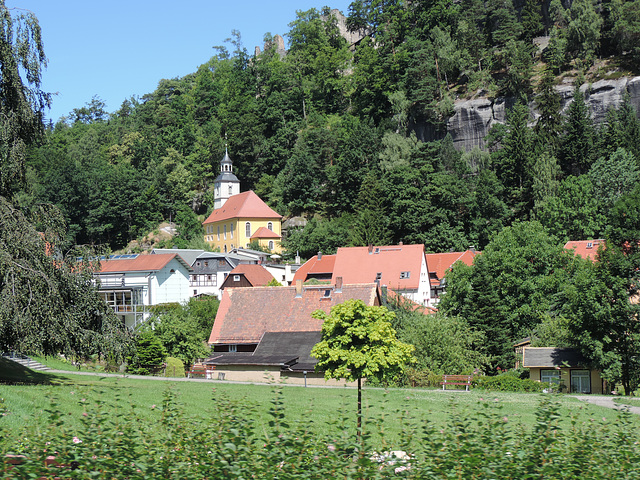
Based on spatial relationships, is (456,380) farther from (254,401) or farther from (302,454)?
(302,454)

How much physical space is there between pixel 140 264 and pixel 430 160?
32088 millimetres

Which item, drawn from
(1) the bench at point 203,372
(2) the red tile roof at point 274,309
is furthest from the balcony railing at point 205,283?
(1) the bench at point 203,372

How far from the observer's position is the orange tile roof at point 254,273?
59.5m

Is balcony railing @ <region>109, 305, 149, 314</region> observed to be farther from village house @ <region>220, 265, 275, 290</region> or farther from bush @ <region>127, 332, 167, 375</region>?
bush @ <region>127, 332, 167, 375</region>

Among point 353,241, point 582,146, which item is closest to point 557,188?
point 582,146

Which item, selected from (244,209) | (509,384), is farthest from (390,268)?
(244,209)

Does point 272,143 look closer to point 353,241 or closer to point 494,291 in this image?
point 353,241

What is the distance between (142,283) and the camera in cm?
5584

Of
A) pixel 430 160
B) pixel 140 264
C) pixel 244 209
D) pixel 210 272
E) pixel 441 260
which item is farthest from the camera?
pixel 244 209

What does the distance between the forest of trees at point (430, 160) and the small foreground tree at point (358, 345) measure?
385 inches

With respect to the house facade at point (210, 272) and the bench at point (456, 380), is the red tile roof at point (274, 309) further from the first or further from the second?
the house facade at point (210, 272)

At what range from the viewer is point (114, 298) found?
173 feet

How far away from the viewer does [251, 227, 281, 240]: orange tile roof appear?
276 ft

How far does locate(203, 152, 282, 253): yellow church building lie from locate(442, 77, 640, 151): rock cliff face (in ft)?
72.3
